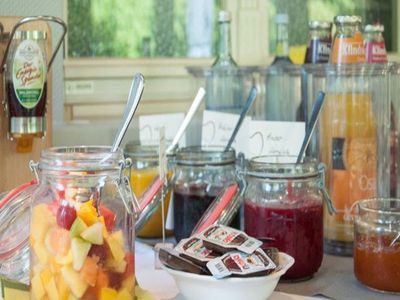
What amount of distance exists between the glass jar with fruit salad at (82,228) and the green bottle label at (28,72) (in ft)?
1.19

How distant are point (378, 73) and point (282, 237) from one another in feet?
1.08

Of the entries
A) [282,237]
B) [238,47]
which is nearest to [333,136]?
[282,237]

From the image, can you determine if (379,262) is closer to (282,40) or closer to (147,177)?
(147,177)

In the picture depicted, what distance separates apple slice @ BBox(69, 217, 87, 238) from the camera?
773 millimetres

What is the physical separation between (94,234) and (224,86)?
28.9 inches

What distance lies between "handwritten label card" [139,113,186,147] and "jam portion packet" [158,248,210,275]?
21.5 inches

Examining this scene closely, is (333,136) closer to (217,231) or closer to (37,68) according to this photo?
(217,231)

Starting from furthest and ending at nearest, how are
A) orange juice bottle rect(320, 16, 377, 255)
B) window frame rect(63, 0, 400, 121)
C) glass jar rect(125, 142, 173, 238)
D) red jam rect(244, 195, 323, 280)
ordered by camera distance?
1. window frame rect(63, 0, 400, 121)
2. glass jar rect(125, 142, 173, 238)
3. orange juice bottle rect(320, 16, 377, 255)
4. red jam rect(244, 195, 323, 280)

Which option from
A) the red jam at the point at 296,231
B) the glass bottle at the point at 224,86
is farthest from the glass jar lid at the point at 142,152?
the red jam at the point at 296,231

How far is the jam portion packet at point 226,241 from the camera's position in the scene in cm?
87

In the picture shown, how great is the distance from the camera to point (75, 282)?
77cm

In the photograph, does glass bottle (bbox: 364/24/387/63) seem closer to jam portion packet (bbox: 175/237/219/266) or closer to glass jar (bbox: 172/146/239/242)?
glass jar (bbox: 172/146/239/242)

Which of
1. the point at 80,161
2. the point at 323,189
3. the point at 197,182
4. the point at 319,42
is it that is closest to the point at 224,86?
the point at 319,42

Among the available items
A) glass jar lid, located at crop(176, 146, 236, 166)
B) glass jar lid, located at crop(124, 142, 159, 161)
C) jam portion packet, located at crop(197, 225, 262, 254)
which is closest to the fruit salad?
jam portion packet, located at crop(197, 225, 262, 254)
